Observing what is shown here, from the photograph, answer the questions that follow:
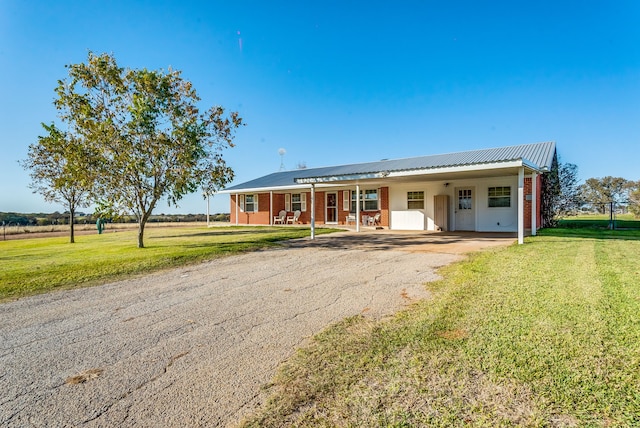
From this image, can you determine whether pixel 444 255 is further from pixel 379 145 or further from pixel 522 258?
pixel 379 145

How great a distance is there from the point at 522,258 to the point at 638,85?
1495cm

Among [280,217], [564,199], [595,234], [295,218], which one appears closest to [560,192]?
[564,199]

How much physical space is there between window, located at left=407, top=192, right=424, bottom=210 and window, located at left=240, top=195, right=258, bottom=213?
11.7 m

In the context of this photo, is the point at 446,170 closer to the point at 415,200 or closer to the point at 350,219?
the point at 415,200

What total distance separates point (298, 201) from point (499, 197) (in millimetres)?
12360

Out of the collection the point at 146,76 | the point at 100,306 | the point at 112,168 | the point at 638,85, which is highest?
the point at 638,85

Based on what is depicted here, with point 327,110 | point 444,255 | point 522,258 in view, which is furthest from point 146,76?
point 327,110

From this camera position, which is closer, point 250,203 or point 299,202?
point 299,202

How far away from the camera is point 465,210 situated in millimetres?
16875

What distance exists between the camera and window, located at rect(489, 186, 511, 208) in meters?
15.5

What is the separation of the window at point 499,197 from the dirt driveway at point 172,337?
33.7 ft

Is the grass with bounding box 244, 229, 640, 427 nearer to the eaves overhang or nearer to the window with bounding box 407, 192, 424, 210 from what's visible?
the eaves overhang

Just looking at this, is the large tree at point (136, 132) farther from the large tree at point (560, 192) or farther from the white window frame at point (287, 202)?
the large tree at point (560, 192)

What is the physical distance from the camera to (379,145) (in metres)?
29.3
